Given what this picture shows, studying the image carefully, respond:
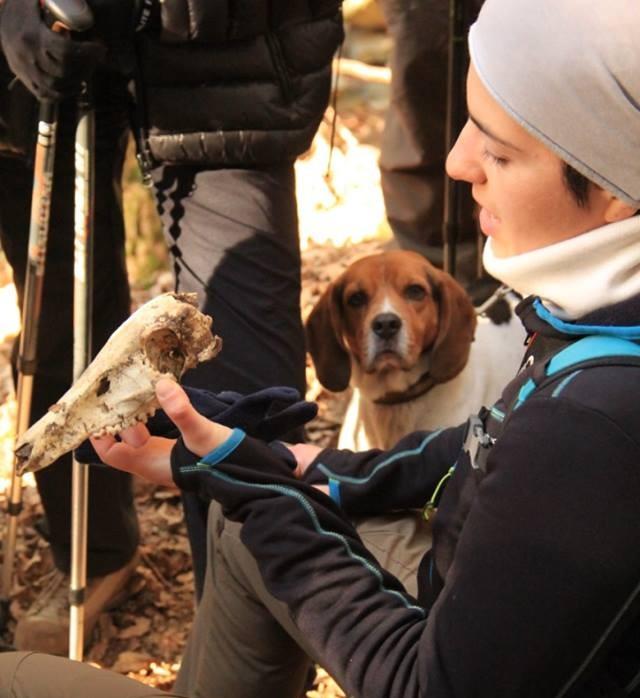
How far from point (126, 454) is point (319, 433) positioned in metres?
2.61

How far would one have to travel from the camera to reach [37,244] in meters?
2.90

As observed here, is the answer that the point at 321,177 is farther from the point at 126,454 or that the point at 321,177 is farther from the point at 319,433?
the point at 126,454

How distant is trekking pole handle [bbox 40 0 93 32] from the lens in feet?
8.16

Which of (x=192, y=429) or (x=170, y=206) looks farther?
(x=170, y=206)

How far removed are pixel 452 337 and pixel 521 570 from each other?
2.35 meters

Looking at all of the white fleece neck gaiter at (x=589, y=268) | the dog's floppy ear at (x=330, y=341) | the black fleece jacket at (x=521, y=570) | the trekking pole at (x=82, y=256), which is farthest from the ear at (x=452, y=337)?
the white fleece neck gaiter at (x=589, y=268)

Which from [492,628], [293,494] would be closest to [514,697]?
[492,628]

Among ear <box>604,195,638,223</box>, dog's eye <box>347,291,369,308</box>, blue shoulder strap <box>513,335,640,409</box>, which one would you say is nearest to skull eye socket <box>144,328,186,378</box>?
blue shoulder strap <box>513,335,640,409</box>

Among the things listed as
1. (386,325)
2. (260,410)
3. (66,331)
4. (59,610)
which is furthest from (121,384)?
(386,325)

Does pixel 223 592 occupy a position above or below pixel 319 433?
above

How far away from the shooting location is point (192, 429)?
187cm

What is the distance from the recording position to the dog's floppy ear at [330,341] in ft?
13.1

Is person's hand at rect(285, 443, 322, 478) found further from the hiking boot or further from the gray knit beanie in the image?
the hiking boot

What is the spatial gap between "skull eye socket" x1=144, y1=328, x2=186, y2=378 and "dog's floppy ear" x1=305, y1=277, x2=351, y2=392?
70.5 inches
